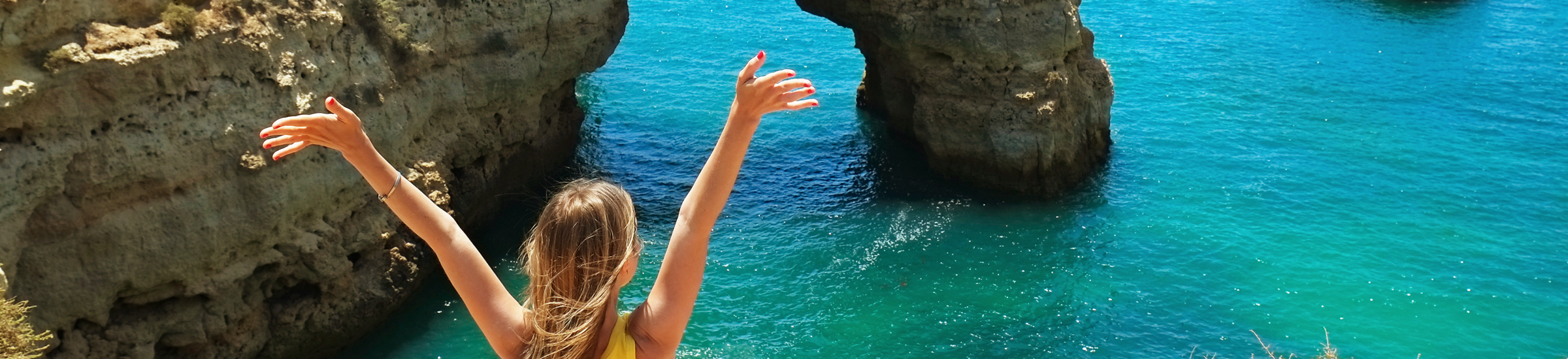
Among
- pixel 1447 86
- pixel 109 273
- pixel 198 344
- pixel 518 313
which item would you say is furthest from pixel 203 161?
pixel 1447 86

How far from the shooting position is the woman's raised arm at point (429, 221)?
327 cm

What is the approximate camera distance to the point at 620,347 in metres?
3.28

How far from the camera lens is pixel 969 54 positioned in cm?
1803

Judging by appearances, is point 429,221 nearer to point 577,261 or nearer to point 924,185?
point 577,261

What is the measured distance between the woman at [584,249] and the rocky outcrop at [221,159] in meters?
8.40

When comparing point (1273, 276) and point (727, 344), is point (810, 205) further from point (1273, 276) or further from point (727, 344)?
point (1273, 276)

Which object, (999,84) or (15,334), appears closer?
(15,334)

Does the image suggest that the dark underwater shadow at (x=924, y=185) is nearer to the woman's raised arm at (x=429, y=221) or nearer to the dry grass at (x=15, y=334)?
the dry grass at (x=15, y=334)

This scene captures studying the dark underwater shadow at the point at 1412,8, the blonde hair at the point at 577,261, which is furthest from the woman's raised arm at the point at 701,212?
the dark underwater shadow at the point at 1412,8

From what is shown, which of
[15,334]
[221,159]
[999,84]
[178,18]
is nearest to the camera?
[15,334]

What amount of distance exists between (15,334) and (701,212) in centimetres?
848

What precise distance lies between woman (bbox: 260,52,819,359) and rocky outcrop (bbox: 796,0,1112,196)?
1481 cm

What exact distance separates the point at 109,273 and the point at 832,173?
1212cm

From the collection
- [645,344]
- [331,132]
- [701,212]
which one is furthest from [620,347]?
[331,132]
